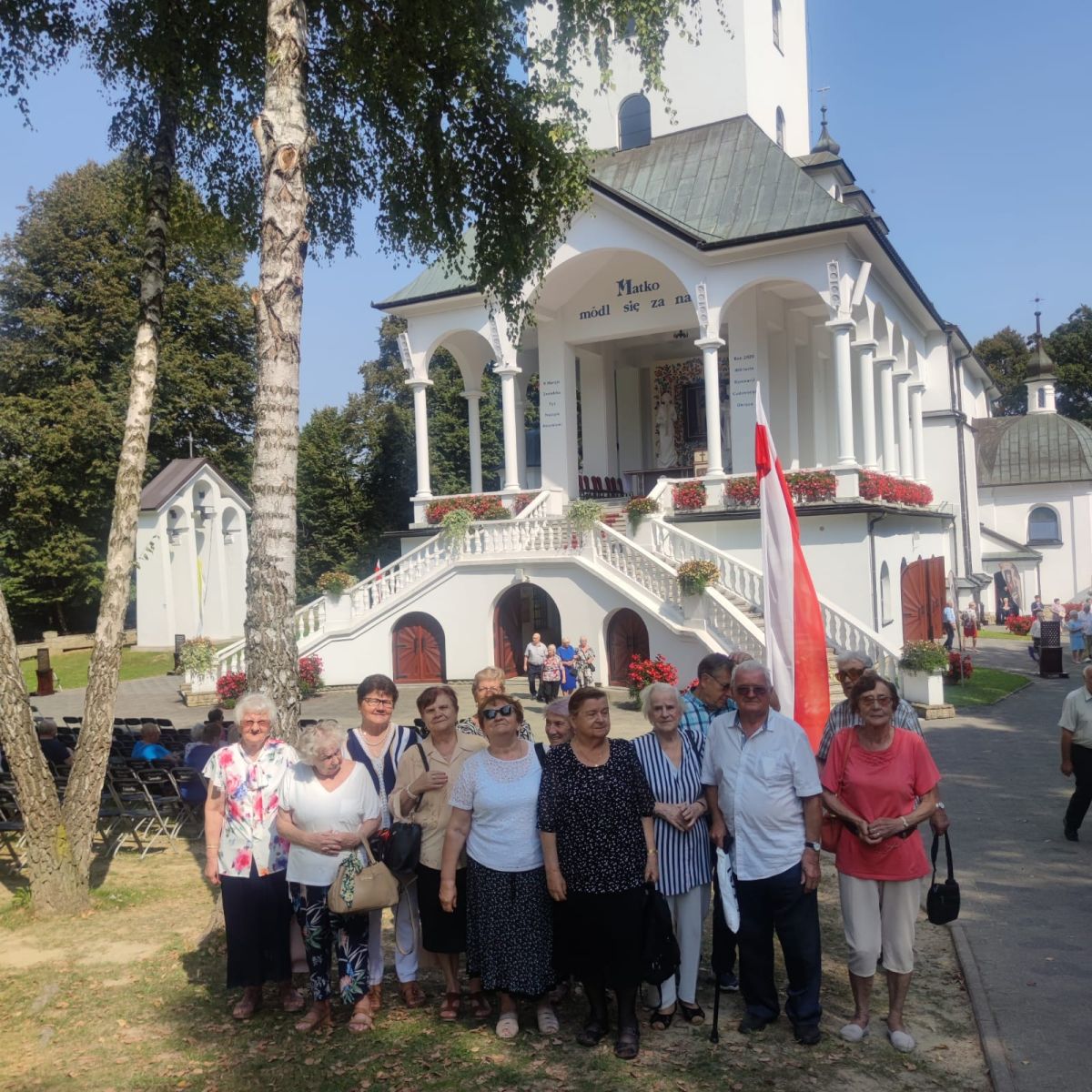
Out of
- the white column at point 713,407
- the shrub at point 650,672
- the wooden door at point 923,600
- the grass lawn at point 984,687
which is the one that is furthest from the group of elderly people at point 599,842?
the wooden door at point 923,600

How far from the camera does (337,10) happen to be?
10453 millimetres

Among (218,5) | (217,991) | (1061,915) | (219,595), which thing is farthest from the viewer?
(219,595)

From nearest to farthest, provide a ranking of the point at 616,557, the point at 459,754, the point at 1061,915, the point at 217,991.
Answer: the point at 459,754, the point at 217,991, the point at 1061,915, the point at 616,557

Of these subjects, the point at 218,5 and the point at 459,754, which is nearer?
the point at 459,754

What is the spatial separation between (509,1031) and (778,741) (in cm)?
205

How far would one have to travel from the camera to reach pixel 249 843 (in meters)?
5.62

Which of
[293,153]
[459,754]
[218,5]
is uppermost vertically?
[218,5]

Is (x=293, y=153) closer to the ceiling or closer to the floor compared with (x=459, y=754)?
closer to the ceiling

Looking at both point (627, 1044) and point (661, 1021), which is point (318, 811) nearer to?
point (627, 1044)

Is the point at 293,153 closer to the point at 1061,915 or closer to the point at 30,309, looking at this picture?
the point at 1061,915

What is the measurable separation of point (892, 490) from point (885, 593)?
2356mm

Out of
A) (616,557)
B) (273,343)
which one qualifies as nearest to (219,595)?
(616,557)

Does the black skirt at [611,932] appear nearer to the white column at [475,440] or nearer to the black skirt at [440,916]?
the black skirt at [440,916]

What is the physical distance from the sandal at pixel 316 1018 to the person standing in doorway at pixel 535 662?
44.3ft
